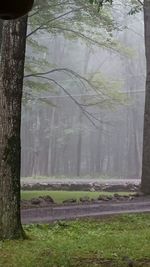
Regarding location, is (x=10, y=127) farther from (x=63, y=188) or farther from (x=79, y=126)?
(x=79, y=126)

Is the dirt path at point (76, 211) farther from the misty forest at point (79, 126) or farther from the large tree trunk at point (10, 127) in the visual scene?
the misty forest at point (79, 126)

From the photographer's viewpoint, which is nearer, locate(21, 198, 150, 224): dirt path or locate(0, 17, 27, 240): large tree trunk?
locate(0, 17, 27, 240): large tree trunk

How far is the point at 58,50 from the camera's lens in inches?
2441

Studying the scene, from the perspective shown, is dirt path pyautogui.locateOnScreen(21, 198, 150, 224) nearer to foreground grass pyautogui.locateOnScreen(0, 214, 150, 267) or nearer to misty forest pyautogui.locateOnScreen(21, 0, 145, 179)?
foreground grass pyautogui.locateOnScreen(0, 214, 150, 267)

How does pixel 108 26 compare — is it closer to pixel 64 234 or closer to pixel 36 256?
pixel 64 234

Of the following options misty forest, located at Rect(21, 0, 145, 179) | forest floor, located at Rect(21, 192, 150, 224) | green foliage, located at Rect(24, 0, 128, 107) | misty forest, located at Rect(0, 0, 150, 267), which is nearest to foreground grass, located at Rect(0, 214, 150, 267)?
misty forest, located at Rect(0, 0, 150, 267)

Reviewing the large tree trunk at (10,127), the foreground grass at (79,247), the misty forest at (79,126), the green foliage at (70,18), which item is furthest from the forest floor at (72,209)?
the misty forest at (79,126)

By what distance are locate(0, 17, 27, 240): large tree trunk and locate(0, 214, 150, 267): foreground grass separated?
366 mm

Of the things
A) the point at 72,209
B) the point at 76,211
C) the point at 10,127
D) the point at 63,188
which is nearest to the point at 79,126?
the point at 63,188

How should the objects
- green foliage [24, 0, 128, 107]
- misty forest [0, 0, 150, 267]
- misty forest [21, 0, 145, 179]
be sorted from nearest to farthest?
misty forest [0, 0, 150, 267] → green foliage [24, 0, 128, 107] → misty forest [21, 0, 145, 179]

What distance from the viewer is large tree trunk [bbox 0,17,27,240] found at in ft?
21.1

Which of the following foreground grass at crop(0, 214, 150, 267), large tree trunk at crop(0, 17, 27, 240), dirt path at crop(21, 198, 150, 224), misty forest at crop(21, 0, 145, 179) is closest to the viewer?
foreground grass at crop(0, 214, 150, 267)

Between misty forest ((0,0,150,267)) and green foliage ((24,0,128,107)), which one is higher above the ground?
green foliage ((24,0,128,107))

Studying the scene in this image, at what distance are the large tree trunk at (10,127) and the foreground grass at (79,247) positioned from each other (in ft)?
1.20
